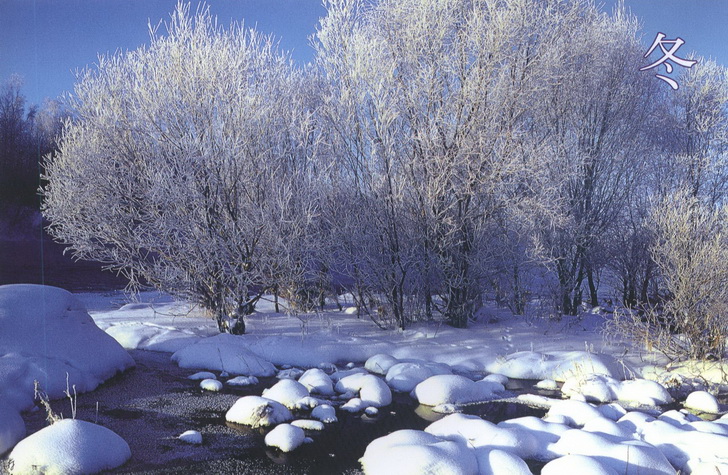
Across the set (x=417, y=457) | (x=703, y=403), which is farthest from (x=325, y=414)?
(x=703, y=403)

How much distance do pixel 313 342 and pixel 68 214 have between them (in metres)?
5.28

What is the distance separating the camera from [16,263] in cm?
2038

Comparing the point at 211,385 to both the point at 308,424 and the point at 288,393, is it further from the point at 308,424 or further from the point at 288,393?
the point at 308,424

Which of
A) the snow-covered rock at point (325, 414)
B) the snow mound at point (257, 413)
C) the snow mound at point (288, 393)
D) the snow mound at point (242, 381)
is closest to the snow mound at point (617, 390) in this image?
the snow-covered rock at point (325, 414)

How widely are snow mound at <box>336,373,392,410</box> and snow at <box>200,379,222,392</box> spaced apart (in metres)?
1.30

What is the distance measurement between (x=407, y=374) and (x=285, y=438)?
238 centimetres

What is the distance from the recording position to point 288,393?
19.7ft

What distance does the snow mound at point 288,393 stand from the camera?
5945mm

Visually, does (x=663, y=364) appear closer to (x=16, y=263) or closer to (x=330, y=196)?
(x=330, y=196)

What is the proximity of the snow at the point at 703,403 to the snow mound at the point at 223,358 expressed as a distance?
186 inches

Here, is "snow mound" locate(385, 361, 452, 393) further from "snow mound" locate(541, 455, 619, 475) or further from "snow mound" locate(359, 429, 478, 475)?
"snow mound" locate(541, 455, 619, 475)

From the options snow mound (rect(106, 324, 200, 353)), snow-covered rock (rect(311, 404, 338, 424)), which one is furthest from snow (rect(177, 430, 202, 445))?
snow mound (rect(106, 324, 200, 353))

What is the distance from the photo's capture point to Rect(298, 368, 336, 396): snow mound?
21.2 ft

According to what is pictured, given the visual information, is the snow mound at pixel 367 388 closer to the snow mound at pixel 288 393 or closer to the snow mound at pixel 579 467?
the snow mound at pixel 288 393
